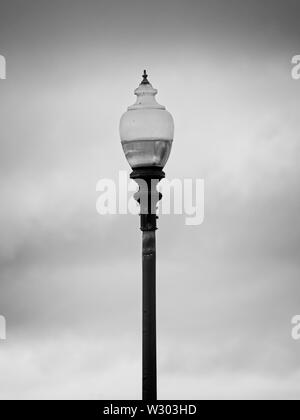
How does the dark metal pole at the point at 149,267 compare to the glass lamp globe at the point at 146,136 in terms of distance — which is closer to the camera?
the dark metal pole at the point at 149,267

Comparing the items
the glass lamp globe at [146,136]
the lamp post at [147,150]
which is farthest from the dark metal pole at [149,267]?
the glass lamp globe at [146,136]

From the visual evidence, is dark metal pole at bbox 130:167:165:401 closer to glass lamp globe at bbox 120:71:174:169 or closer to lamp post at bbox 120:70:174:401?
lamp post at bbox 120:70:174:401

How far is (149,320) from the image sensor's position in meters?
→ 12.4

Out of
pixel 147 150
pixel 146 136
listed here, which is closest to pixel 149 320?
pixel 147 150

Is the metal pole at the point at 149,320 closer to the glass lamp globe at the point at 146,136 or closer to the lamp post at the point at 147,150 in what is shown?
the lamp post at the point at 147,150

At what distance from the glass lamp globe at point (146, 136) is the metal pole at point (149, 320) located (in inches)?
39.1

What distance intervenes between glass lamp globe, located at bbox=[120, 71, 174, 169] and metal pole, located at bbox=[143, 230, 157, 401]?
3.26 ft

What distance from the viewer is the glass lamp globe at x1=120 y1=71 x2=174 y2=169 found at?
42.2 feet

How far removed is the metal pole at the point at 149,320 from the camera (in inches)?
480

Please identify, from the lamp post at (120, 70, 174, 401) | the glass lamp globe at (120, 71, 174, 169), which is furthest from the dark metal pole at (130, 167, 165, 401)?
the glass lamp globe at (120, 71, 174, 169)
